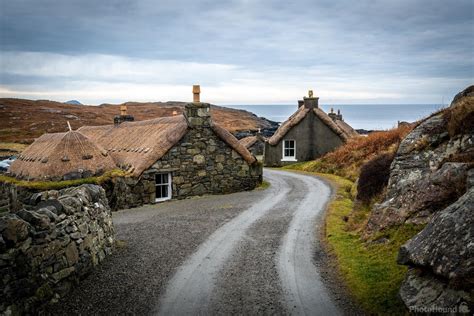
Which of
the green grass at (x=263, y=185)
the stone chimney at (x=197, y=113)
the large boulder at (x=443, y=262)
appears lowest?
the green grass at (x=263, y=185)

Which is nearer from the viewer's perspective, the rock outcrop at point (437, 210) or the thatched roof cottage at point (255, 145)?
the rock outcrop at point (437, 210)

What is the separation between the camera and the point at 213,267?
1076 centimetres

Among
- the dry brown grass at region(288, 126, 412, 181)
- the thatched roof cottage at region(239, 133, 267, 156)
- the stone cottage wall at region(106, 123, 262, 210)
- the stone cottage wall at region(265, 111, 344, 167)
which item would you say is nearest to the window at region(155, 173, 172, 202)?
the stone cottage wall at region(106, 123, 262, 210)

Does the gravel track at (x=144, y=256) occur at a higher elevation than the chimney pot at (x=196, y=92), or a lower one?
lower

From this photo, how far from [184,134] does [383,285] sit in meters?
16.6

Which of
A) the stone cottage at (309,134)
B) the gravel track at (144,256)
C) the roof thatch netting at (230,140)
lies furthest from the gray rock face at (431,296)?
the stone cottage at (309,134)

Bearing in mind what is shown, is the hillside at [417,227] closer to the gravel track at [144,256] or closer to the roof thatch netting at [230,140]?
the gravel track at [144,256]

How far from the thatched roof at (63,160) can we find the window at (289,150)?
19520 millimetres

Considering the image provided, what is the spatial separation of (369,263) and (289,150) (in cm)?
2923

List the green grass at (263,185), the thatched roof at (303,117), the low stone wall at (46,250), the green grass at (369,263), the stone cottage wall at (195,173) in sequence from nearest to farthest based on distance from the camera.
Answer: the low stone wall at (46,250), the green grass at (369,263), the stone cottage wall at (195,173), the green grass at (263,185), the thatched roof at (303,117)

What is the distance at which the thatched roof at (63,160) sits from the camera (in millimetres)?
21094

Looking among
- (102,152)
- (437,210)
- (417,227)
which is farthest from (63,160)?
(437,210)

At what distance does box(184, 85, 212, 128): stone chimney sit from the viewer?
2356 centimetres

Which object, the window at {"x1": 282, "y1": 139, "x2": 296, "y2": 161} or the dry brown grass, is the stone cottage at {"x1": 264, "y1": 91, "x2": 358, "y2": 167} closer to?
the window at {"x1": 282, "y1": 139, "x2": 296, "y2": 161}
